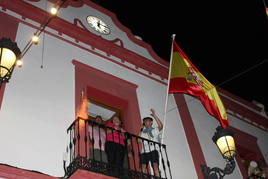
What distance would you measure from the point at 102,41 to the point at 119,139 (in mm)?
3213

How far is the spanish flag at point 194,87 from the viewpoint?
24.9 feet

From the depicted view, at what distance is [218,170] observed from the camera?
787cm

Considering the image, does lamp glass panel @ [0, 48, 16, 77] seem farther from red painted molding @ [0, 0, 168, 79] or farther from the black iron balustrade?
red painted molding @ [0, 0, 168, 79]

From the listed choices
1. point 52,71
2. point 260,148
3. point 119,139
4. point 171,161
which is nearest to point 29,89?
point 52,71

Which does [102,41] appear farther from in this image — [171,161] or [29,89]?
[171,161]

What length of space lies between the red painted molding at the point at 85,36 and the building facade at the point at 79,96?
22 mm

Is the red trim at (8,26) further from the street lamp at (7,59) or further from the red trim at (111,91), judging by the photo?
the street lamp at (7,59)

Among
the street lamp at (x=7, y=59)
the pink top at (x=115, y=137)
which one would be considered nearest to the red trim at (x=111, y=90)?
the pink top at (x=115, y=137)

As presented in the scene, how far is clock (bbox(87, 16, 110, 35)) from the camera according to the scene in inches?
391

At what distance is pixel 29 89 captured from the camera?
23.5 feet

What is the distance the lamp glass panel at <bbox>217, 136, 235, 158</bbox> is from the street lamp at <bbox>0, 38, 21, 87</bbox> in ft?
13.9

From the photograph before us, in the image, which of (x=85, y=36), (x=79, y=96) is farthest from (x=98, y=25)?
(x=79, y=96)

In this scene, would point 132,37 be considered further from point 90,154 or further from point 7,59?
point 7,59

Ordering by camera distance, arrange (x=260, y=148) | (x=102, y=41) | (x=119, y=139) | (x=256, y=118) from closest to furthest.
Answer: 1. (x=119, y=139)
2. (x=102, y=41)
3. (x=260, y=148)
4. (x=256, y=118)
